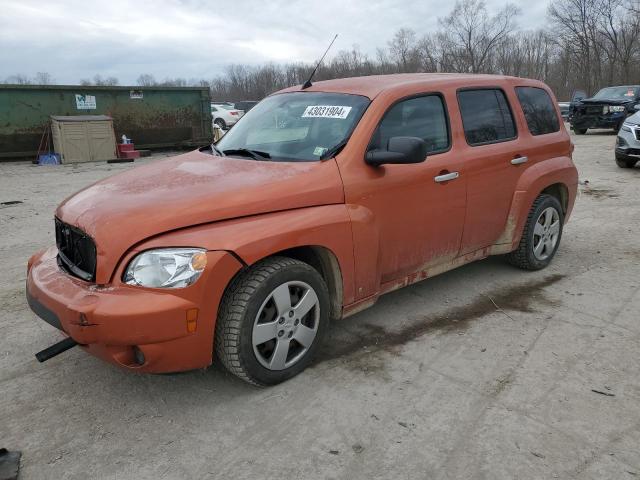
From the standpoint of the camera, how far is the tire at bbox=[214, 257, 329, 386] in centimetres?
282

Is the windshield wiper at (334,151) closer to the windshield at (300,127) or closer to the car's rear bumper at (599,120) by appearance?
the windshield at (300,127)

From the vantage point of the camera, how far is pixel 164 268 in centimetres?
260

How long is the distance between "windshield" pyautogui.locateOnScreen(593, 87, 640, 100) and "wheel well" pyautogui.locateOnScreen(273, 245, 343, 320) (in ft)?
62.0

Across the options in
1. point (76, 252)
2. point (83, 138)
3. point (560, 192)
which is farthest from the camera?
point (83, 138)

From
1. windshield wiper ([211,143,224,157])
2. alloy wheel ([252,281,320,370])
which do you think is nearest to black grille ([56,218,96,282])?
alloy wheel ([252,281,320,370])

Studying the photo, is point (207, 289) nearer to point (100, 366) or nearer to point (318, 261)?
point (318, 261)

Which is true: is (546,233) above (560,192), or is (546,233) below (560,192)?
below

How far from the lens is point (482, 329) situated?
3818 mm

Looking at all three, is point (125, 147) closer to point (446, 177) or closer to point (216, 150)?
point (216, 150)

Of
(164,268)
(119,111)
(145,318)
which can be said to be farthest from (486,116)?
(119,111)

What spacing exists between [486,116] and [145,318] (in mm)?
3177

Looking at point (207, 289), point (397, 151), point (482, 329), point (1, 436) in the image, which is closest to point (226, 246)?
point (207, 289)

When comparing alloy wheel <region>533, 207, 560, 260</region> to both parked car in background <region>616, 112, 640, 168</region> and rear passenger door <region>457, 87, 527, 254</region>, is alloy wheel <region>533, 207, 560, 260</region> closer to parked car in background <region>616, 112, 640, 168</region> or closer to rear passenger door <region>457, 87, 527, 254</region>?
rear passenger door <region>457, 87, 527, 254</region>

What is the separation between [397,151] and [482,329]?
1.50 meters
